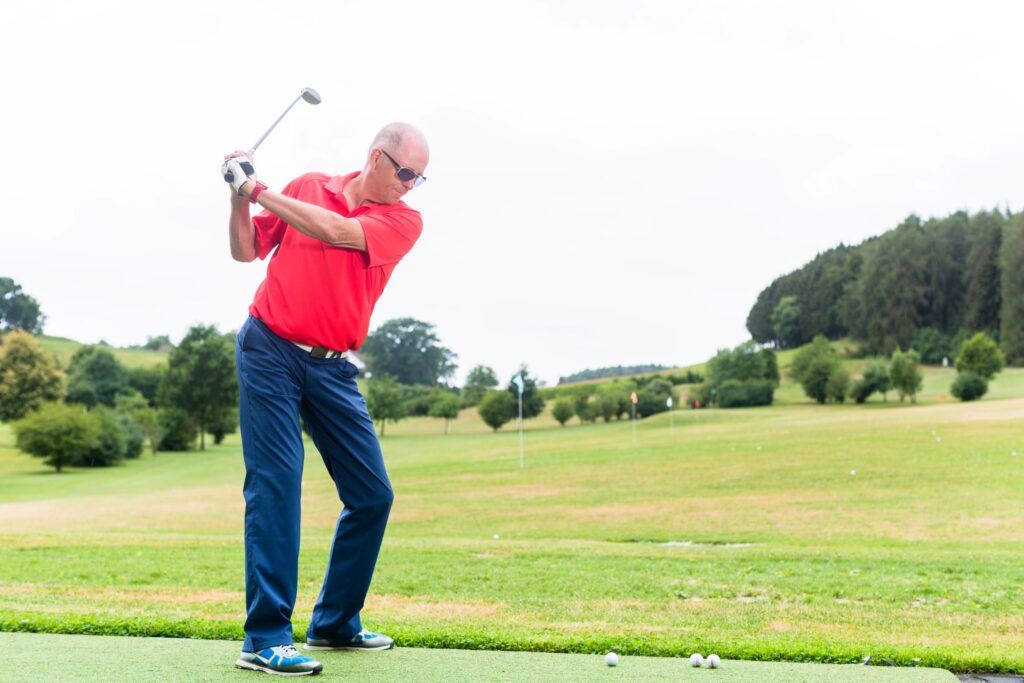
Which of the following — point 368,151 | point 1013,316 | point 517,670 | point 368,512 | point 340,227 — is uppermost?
point 1013,316

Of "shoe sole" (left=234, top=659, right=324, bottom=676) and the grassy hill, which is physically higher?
the grassy hill

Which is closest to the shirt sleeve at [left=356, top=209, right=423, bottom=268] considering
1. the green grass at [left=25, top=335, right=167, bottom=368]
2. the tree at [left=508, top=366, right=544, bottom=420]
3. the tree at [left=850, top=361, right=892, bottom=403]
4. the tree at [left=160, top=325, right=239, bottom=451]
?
the tree at [left=160, top=325, right=239, bottom=451]

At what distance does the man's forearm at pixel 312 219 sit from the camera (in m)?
4.03

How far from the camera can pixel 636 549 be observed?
16.5 metres

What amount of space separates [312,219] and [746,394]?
8341 centimetres

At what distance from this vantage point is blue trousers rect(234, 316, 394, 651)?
424 cm

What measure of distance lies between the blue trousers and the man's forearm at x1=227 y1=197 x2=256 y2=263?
0.37 metres

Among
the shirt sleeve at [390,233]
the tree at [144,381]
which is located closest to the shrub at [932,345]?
the tree at [144,381]

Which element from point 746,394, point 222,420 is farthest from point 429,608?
point 746,394

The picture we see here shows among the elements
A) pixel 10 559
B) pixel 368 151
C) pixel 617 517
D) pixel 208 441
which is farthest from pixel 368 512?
pixel 208 441

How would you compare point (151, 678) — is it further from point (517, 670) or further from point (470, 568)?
point (470, 568)

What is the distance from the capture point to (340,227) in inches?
163

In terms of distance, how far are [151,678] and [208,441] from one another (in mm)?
86542

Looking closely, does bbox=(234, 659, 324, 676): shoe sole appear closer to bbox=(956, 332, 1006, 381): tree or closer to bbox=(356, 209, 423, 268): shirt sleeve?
bbox=(356, 209, 423, 268): shirt sleeve
